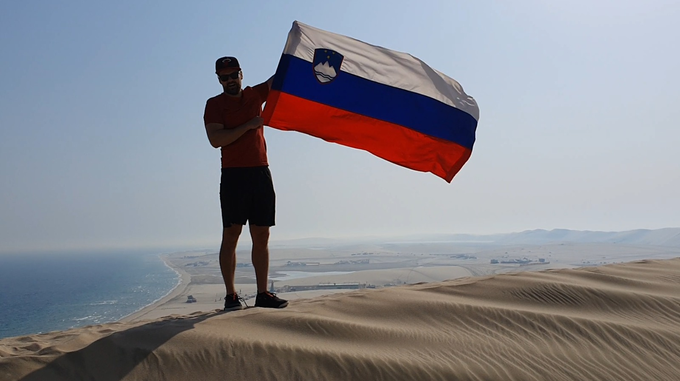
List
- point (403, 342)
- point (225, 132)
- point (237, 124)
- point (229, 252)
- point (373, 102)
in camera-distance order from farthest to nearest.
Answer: point (373, 102) < point (229, 252) < point (237, 124) < point (225, 132) < point (403, 342)

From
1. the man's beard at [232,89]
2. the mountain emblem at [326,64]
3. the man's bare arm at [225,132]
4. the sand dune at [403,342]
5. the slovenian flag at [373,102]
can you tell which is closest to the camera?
the sand dune at [403,342]

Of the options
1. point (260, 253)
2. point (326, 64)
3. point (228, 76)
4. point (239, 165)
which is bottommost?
point (260, 253)

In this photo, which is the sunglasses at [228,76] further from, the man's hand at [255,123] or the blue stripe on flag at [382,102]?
the blue stripe on flag at [382,102]

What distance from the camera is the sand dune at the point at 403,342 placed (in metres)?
2.36

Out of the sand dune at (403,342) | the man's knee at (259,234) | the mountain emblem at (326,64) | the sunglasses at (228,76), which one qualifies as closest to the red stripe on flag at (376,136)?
the mountain emblem at (326,64)

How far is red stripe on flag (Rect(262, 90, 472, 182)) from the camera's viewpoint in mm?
4406

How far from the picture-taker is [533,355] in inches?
113

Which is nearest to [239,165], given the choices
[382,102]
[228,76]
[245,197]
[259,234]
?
[245,197]

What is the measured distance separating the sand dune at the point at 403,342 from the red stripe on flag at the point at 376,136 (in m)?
1.49

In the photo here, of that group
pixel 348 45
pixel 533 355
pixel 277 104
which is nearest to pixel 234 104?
pixel 277 104

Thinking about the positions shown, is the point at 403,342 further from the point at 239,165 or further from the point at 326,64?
the point at 326,64

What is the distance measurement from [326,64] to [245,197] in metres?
1.77

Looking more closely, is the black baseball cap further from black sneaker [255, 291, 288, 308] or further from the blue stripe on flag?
black sneaker [255, 291, 288, 308]

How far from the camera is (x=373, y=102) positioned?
500 centimetres
